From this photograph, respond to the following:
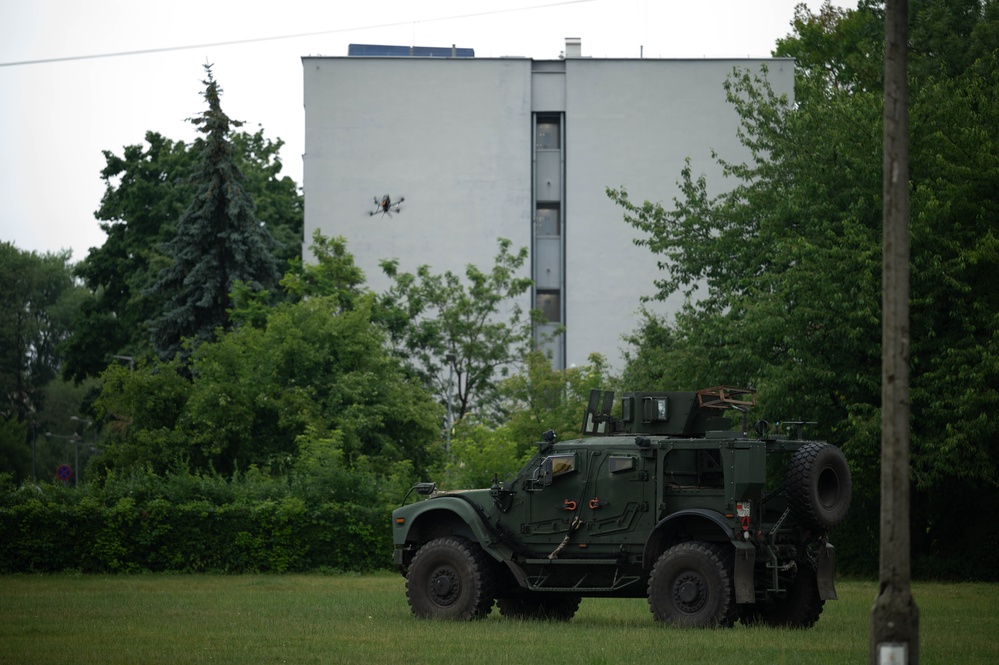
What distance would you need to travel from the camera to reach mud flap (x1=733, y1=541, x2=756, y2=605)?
16328 millimetres

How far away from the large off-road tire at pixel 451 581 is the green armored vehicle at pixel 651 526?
2 cm

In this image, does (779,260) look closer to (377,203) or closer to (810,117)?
(810,117)

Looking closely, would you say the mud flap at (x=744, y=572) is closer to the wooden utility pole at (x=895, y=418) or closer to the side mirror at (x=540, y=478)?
the side mirror at (x=540, y=478)

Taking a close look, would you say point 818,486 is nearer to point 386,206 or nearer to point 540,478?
point 540,478

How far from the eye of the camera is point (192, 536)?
1232 inches

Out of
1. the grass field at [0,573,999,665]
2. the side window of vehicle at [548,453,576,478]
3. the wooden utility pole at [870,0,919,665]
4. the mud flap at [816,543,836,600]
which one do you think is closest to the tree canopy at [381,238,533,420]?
the grass field at [0,573,999,665]

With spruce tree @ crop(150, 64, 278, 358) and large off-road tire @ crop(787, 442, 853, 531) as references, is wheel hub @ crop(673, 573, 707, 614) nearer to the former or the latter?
large off-road tire @ crop(787, 442, 853, 531)

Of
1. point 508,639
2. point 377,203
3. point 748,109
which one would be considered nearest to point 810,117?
point 748,109

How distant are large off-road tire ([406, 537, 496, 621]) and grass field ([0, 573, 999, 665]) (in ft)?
0.95

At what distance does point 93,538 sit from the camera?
3086cm

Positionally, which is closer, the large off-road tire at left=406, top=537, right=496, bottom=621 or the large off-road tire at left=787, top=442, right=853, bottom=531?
the large off-road tire at left=787, top=442, right=853, bottom=531

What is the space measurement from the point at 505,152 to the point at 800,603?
37815 millimetres

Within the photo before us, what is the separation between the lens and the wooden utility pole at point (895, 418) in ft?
34.0

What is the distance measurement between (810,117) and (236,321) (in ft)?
63.7
